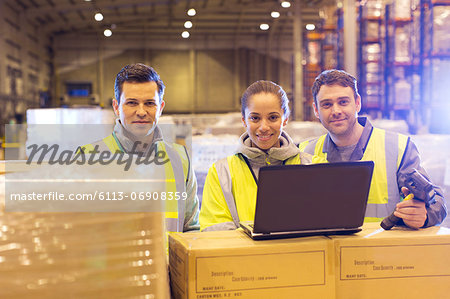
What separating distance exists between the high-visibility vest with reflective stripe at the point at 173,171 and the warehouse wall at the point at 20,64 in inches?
518

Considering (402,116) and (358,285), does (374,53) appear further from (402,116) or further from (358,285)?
(358,285)

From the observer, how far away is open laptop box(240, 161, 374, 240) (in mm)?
1273

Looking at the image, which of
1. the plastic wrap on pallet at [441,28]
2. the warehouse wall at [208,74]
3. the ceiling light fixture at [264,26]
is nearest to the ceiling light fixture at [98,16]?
the warehouse wall at [208,74]

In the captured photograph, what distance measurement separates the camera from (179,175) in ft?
7.45

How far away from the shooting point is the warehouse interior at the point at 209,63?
4.36 meters

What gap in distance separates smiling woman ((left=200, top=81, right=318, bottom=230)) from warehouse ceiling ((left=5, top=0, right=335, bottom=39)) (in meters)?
14.2

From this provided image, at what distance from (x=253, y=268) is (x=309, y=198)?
26 centimetres

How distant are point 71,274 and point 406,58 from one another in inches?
386

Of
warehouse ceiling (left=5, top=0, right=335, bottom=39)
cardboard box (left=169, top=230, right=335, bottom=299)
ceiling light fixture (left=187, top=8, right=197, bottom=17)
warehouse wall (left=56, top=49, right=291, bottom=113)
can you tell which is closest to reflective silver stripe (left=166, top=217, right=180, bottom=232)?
cardboard box (left=169, top=230, right=335, bottom=299)

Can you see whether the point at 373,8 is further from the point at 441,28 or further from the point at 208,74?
the point at 208,74

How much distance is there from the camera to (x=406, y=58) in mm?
9539

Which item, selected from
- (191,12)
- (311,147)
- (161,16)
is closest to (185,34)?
(161,16)

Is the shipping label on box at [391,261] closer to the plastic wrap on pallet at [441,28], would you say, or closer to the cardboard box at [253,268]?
the cardboard box at [253,268]

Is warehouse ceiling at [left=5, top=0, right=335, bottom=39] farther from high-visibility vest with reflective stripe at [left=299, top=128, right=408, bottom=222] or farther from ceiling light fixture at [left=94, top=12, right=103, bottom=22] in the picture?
high-visibility vest with reflective stripe at [left=299, top=128, right=408, bottom=222]
